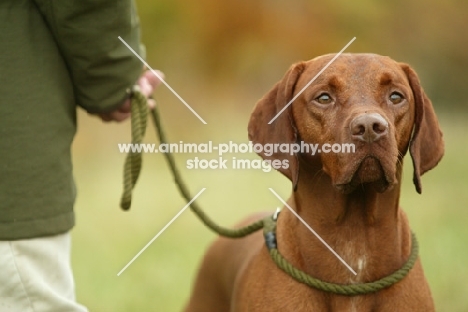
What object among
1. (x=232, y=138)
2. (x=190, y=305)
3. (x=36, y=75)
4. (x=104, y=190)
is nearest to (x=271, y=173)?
(x=232, y=138)

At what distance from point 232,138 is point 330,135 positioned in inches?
223

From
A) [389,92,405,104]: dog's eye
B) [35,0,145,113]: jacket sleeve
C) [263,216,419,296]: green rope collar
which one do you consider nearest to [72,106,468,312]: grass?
[263,216,419,296]: green rope collar

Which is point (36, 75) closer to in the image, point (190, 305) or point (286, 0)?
point (190, 305)

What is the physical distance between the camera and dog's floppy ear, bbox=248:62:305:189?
152 inches

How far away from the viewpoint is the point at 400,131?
→ 3.70m

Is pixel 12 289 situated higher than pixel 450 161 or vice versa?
pixel 12 289

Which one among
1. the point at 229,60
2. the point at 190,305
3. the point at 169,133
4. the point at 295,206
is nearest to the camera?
the point at 295,206

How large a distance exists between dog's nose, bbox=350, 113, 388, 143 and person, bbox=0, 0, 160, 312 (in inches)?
37.5

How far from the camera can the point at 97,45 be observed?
11.6 ft

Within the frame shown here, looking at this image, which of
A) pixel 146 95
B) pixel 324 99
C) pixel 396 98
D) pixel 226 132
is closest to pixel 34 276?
pixel 146 95

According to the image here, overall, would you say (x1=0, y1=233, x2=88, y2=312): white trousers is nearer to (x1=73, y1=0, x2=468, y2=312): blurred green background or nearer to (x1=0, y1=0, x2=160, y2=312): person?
(x1=0, y1=0, x2=160, y2=312): person

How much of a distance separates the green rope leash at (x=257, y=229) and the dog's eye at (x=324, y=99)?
63 centimetres

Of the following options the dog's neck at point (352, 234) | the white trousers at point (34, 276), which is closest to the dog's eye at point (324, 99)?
the dog's neck at point (352, 234)

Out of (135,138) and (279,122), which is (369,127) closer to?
(279,122)
